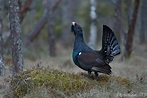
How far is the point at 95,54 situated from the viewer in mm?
8602

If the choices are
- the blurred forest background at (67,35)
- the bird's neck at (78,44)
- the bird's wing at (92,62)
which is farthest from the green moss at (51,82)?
the blurred forest background at (67,35)

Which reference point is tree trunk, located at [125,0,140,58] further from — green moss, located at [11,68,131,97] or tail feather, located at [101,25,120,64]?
green moss, located at [11,68,131,97]

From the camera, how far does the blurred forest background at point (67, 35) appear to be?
12.3 m

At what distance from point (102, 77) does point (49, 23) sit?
38.6ft

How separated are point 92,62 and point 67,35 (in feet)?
64.0

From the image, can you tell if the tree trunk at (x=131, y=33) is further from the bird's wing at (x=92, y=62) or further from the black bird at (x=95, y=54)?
the bird's wing at (x=92, y=62)

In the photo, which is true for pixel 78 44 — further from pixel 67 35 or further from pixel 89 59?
pixel 67 35

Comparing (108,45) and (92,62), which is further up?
(108,45)

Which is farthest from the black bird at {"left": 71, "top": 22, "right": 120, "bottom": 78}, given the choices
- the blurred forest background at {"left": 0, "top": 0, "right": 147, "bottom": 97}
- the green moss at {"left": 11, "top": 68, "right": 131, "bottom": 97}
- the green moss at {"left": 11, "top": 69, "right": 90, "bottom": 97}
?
Result: the blurred forest background at {"left": 0, "top": 0, "right": 147, "bottom": 97}

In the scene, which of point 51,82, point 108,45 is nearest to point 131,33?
point 108,45

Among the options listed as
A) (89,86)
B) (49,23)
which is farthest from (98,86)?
(49,23)

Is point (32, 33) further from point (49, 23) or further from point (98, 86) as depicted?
point (98, 86)

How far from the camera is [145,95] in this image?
742 cm

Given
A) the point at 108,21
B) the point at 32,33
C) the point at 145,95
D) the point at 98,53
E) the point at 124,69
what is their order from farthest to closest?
the point at 108,21, the point at 32,33, the point at 124,69, the point at 98,53, the point at 145,95
